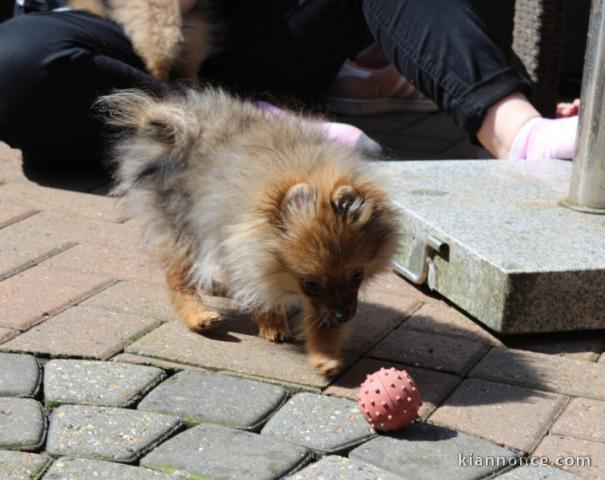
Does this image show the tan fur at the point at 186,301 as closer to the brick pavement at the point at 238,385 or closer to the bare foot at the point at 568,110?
the brick pavement at the point at 238,385

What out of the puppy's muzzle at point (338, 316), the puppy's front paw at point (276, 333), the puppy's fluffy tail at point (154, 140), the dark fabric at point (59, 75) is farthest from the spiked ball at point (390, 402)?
the dark fabric at point (59, 75)

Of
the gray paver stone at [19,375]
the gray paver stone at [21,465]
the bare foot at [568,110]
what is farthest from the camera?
the bare foot at [568,110]

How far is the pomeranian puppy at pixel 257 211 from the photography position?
9.09 ft

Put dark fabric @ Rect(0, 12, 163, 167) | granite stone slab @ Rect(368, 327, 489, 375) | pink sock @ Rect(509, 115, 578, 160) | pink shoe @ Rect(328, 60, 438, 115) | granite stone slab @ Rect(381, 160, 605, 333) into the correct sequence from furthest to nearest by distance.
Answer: pink shoe @ Rect(328, 60, 438, 115) < dark fabric @ Rect(0, 12, 163, 167) < pink sock @ Rect(509, 115, 578, 160) < granite stone slab @ Rect(381, 160, 605, 333) < granite stone slab @ Rect(368, 327, 489, 375)

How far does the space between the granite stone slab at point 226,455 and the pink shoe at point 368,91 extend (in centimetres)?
326

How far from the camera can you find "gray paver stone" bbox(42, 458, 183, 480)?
2.28 metres

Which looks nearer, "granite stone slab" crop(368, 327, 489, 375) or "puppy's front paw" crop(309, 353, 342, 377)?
"puppy's front paw" crop(309, 353, 342, 377)

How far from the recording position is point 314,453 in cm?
243

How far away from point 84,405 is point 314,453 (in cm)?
57

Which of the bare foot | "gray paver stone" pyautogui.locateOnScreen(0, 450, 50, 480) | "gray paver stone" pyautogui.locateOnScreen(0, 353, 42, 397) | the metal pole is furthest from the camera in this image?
the bare foot

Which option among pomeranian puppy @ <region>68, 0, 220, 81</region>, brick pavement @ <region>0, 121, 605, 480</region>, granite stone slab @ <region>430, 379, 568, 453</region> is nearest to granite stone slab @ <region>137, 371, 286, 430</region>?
brick pavement @ <region>0, 121, 605, 480</region>

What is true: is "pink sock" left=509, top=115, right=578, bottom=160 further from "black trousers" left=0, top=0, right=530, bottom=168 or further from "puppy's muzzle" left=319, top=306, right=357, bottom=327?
"puppy's muzzle" left=319, top=306, right=357, bottom=327

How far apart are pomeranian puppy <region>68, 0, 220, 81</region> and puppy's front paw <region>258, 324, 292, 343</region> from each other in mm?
1401

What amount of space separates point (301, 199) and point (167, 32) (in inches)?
65.2
